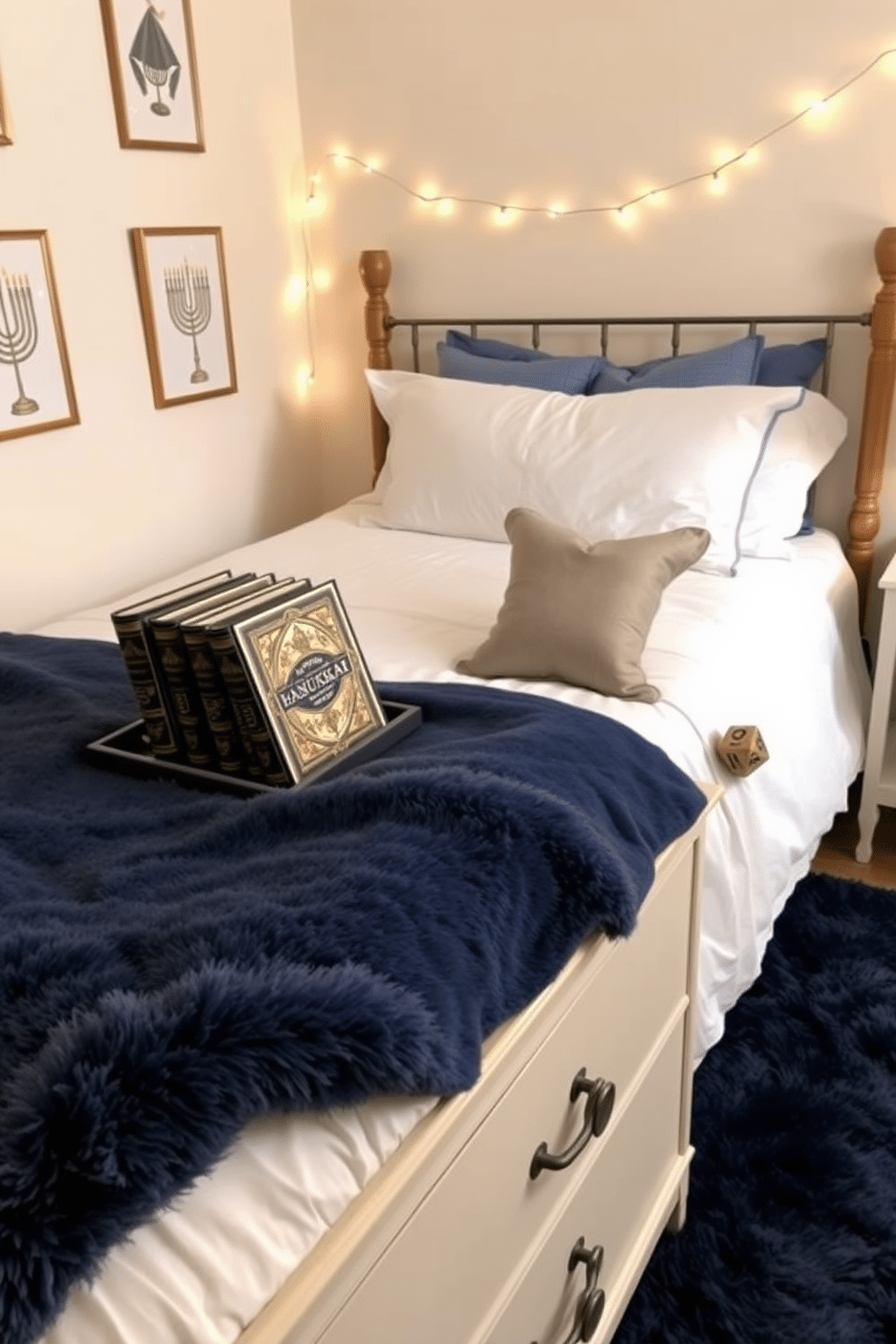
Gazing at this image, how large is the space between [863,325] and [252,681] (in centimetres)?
171

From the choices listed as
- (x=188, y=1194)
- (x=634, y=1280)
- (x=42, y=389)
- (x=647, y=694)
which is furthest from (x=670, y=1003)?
(x=42, y=389)

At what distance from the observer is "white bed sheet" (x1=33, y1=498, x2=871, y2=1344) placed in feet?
2.20

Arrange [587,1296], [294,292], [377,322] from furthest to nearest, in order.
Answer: [294,292] < [377,322] < [587,1296]

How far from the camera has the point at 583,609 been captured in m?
1.58

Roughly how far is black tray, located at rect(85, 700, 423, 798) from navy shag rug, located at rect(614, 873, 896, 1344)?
2.55 ft

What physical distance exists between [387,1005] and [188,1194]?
0.18m

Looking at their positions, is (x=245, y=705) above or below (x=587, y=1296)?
above

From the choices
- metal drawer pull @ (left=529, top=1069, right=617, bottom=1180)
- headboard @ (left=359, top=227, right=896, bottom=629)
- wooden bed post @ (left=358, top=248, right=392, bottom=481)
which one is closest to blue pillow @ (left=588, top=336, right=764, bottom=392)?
headboard @ (left=359, top=227, right=896, bottom=629)

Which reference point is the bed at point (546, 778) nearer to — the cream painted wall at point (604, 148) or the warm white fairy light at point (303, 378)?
the cream painted wall at point (604, 148)

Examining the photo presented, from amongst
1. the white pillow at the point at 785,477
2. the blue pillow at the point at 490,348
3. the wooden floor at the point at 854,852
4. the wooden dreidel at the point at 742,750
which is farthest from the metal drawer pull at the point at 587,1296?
the blue pillow at the point at 490,348

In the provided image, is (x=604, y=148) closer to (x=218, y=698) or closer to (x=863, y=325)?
(x=863, y=325)

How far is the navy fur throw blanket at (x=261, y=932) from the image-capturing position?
683mm

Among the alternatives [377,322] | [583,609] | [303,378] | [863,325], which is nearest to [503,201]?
[377,322]

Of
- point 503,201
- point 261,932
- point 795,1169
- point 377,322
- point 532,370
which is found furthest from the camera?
Result: point 377,322
